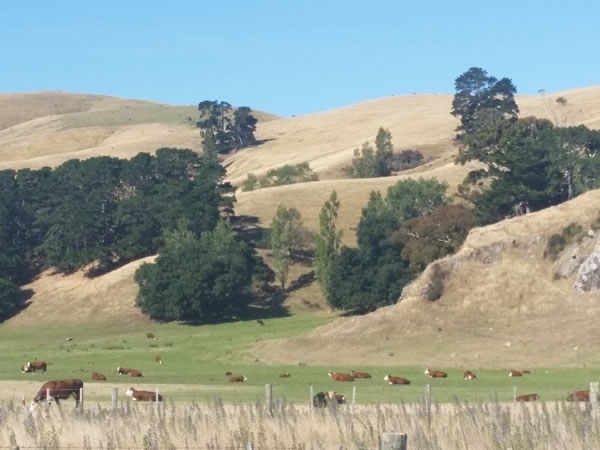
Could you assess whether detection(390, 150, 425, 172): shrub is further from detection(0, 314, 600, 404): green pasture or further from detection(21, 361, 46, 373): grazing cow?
detection(21, 361, 46, 373): grazing cow

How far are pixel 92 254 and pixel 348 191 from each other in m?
32.1

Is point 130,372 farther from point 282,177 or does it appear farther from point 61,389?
point 282,177

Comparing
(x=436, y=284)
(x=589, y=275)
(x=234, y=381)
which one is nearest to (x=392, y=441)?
(x=234, y=381)

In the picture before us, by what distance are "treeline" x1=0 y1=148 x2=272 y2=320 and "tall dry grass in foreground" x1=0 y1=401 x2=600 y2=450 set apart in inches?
3548

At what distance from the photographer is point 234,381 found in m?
54.6

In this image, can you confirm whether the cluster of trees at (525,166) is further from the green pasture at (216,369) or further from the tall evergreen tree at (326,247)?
the green pasture at (216,369)

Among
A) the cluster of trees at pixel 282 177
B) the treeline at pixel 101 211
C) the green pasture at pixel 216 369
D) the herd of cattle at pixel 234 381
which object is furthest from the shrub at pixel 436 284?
the cluster of trees at pixel 282 177

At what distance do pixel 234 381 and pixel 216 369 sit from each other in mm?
11510

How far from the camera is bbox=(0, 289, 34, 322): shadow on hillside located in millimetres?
114312

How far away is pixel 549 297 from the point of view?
254ft

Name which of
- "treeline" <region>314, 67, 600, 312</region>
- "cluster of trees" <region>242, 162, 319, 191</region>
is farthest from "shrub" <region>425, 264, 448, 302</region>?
"cluster of trees" <region>242, 162, 319, 191</region>

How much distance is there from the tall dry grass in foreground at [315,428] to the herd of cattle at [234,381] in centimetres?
328

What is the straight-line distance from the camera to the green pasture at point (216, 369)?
149 feet

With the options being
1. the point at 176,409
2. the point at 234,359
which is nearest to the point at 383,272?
the point at 234,359
